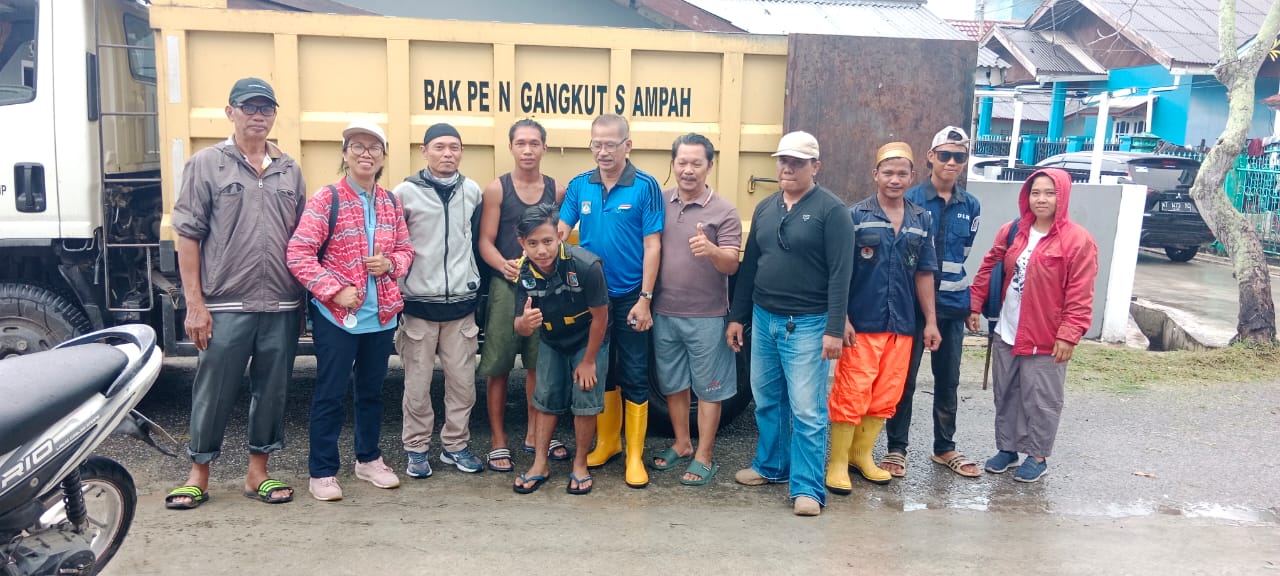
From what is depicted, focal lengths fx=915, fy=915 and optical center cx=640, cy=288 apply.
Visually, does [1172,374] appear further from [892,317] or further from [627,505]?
[627,505]

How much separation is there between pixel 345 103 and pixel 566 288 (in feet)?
4.70

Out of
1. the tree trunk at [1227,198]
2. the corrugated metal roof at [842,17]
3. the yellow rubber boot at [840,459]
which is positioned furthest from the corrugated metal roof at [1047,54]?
the yellow rubber boot at [840,459]

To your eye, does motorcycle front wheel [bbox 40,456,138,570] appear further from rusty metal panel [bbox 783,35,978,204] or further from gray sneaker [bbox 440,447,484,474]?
rusty metal panel [bbox 783,35,978,204]

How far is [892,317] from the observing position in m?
4.16

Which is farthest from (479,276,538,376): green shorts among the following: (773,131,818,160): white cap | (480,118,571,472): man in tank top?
(773,131,818,160): white cap

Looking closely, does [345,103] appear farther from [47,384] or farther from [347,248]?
[47,384]

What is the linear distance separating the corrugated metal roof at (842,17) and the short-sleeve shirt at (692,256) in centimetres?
452

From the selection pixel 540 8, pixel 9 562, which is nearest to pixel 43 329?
pixel 9 562

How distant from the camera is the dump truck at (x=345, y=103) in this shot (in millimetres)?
4234

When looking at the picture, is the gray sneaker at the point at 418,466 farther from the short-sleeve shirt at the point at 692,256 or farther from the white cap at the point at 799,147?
the white cap at the point at 799,147

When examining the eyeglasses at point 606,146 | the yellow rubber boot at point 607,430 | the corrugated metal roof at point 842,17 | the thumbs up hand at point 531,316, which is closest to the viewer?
the thumbs up hand at point 531,316

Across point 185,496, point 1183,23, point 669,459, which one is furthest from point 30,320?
point 1183,23

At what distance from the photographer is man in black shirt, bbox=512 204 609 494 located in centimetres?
387

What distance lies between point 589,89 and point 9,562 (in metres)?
3.00
